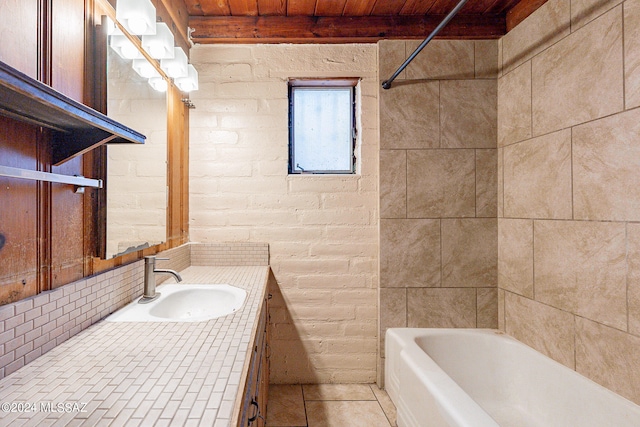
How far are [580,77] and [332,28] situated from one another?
4.90 ft

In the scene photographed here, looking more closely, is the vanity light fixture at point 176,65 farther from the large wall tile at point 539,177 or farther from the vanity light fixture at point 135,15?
the large wall tile at point 539,177

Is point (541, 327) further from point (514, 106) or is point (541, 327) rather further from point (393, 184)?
point (514, 106)

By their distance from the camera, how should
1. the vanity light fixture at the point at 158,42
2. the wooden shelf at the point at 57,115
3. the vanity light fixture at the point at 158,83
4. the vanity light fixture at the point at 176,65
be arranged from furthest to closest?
1. the vanity light fixture at the point at 176,65
2. the vanity light fixture at the point at 158,83
3. the vanity light fixture at the point at 158,42
4. the wooden shelf at the point at 57,115

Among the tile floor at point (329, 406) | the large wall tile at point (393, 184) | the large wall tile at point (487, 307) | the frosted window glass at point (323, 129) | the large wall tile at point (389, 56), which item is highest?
the large wall tile at point (389, 56)

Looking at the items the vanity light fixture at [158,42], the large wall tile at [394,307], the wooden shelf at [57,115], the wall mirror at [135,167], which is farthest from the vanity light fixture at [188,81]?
the large wall tile at [394,307]

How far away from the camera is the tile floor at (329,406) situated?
6.11 ft

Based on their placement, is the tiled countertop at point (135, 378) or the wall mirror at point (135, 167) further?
the wall mirror at point (135, 167)

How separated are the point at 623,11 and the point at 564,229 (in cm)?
98

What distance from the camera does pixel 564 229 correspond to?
5.30ft

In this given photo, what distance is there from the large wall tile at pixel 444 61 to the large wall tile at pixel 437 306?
1.46m

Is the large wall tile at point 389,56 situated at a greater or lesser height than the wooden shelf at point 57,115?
greater

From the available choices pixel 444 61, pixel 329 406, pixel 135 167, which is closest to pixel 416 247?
pixel 329 406

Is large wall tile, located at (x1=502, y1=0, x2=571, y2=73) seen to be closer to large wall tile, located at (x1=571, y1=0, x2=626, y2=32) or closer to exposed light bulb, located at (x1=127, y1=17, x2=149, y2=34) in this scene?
large wall tile, located at (x1=571, y1=0, x2=626, y2=32)

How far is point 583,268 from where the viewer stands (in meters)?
1.50
